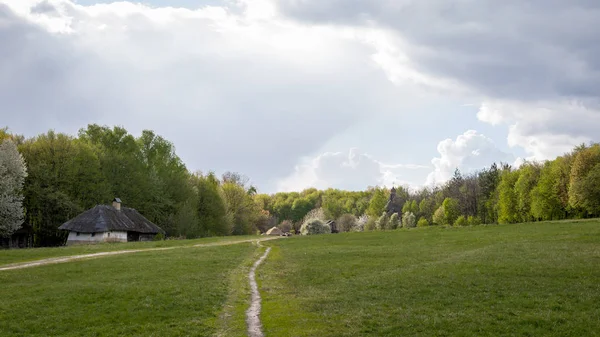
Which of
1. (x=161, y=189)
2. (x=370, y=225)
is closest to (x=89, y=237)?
(x=161, y=189)

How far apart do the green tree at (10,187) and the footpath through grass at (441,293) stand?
3511 centimetres

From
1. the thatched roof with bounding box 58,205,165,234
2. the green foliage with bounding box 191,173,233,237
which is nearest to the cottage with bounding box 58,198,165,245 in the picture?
the thatched roof with bounding box 58,205,165,234

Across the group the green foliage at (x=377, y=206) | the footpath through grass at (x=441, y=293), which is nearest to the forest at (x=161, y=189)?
the green foliage at (x=377, y=206)

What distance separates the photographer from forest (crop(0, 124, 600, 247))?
69125 mm

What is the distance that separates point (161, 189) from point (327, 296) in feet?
244

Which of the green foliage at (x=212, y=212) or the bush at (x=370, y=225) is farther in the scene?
the bush at (x=370, y=225)

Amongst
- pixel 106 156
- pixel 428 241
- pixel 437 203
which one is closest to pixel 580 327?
pixel 428 241

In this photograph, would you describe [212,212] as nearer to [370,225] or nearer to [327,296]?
[370,225]

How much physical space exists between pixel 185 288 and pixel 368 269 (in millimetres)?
11728

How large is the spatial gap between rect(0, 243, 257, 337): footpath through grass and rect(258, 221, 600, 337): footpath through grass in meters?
2.58

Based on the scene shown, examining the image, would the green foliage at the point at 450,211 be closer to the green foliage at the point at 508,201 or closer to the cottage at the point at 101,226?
the green foliage at the point at 508,201

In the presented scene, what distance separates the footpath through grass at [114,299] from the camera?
16781 mm

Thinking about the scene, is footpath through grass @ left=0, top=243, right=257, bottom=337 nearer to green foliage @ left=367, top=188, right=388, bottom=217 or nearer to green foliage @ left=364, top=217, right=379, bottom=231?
green foliage @ left=364, top=217, right=379, bottom=231

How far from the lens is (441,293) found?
20.7 meters
